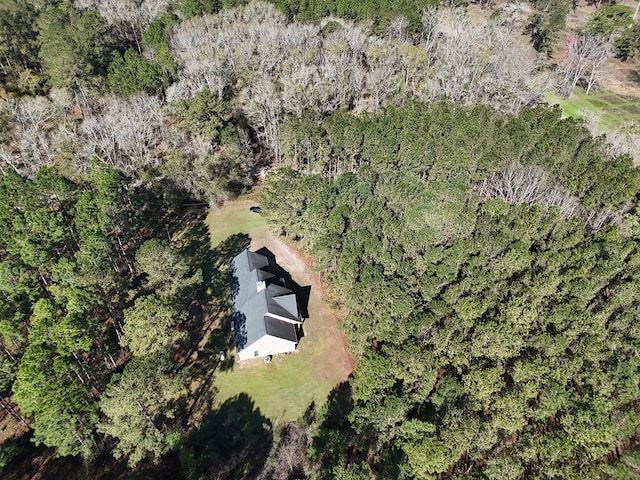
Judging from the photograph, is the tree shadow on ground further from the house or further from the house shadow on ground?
the house shadow on ground

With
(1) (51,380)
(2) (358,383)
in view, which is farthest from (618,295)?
(1) (51,380)

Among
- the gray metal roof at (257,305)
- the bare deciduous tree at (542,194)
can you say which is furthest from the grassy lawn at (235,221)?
the bare deciduous tree at (542,194)

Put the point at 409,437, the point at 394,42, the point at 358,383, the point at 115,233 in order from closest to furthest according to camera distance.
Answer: the point at 409,437, the point at 358,383, the point at 115,233, the point at 394,42

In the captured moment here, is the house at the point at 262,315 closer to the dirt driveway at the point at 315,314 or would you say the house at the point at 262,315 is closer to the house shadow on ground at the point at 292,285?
the dirt driveway at the point at 315,314

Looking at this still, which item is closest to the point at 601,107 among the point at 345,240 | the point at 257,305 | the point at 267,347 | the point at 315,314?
the point at 345,240

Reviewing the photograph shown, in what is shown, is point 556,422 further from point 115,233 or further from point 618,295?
point 115,233

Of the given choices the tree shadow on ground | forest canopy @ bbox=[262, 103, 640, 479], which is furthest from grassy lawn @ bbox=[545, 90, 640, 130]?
the tree shadow on ground
